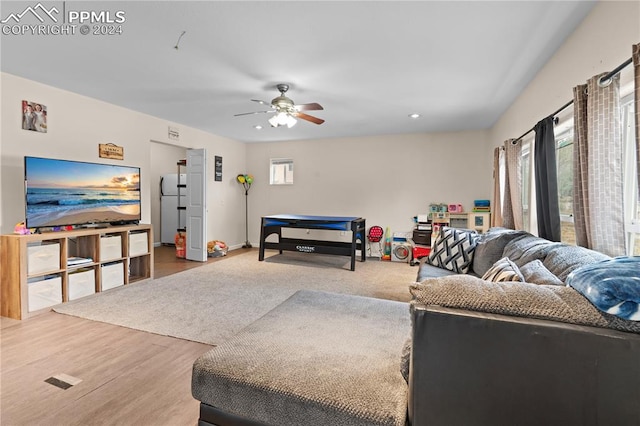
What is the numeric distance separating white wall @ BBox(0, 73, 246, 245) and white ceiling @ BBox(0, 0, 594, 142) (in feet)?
0.63

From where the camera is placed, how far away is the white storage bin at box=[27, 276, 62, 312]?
291 cm

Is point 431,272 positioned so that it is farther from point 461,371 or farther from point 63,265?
point 63,265

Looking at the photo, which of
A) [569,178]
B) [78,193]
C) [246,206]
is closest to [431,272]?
[569,178]

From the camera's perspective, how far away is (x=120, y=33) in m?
2.36

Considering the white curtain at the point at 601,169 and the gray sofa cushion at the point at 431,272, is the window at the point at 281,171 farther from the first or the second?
the white curtain at the point at 601,169

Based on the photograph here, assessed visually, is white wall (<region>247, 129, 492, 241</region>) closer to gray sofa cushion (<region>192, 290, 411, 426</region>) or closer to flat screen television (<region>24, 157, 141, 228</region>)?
flat screen television (<region>24, 157, 141, 228</region>)

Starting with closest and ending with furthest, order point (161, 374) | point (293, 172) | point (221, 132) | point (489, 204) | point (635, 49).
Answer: point (635, 49), point (161, 374), point (489, 204), point (221, 132), point (293, 172)

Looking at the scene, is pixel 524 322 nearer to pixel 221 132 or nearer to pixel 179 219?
pixel 221 132

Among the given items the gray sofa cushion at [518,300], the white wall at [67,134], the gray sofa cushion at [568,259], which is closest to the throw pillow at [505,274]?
the gray sofa cushion at [568,259]

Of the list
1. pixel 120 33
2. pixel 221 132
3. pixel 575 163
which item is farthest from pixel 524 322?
pixel 221 132

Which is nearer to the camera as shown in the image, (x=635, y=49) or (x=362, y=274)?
(x=635, y=49)

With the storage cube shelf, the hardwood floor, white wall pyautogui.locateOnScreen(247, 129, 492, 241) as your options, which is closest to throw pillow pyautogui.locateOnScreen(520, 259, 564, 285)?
the hardwood floor

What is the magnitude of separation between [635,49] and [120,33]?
3294mm

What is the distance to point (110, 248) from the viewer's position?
3.63m
